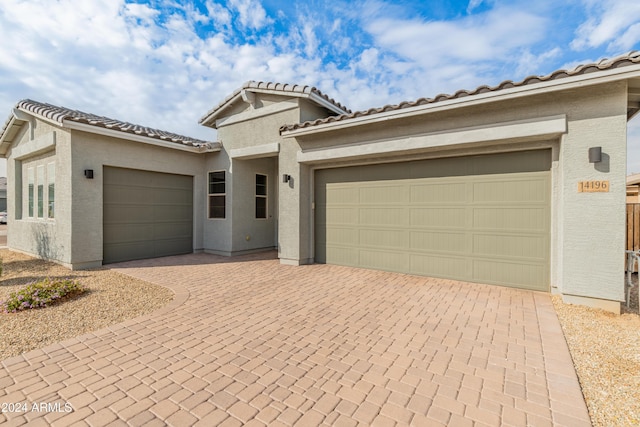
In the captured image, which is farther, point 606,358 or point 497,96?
point 497,96

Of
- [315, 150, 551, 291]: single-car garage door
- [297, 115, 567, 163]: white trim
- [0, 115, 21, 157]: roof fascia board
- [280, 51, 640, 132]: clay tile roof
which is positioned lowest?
[315, 150, 551, 291]: single-car garage door

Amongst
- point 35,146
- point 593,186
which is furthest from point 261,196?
point 593,186

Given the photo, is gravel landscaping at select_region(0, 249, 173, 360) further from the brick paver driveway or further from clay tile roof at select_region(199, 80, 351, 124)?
clay tile roof at select_region(199, 80, 351, 124)

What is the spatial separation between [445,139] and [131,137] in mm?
8977

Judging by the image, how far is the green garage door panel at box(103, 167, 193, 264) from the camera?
892 centimetres

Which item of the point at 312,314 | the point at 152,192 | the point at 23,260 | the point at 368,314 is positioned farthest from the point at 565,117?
the point at 23,260

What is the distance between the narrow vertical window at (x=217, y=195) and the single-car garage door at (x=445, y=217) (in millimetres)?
3945

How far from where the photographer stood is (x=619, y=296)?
4.89 meters

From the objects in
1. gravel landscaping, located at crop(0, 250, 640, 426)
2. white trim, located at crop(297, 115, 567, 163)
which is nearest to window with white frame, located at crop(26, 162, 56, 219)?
gravel landscaping, located at crop(0, 250, 640, 426)

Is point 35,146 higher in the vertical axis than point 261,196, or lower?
higher

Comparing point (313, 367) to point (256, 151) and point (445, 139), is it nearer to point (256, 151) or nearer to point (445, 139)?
point (445, 139)

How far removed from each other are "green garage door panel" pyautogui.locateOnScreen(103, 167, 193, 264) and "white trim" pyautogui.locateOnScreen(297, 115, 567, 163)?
5132mm

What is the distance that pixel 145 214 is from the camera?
9719 millimetres

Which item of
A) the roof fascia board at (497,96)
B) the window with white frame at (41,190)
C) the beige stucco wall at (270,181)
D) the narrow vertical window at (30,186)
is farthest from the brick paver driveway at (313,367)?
the narrow vertical window at (30,186)
